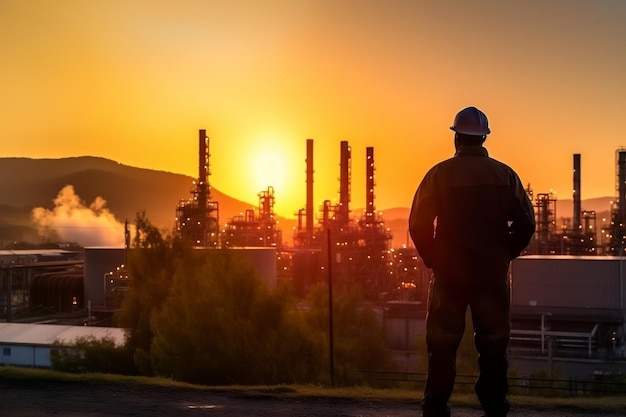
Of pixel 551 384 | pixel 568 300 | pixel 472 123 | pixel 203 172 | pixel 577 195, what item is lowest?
pixel 551 384

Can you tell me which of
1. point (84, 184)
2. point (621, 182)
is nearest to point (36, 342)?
point (621, 182)

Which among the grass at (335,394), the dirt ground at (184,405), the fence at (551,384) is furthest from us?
the fence at (551,384)

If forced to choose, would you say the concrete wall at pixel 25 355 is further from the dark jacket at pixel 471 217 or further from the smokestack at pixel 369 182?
the smokestack at pixel 369 182

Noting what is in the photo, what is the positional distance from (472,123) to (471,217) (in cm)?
67

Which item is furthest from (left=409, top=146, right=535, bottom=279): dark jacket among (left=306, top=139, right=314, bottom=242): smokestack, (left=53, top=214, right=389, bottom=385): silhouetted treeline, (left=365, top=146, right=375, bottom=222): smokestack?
(left=306, top=139, right=314, bottom=242): smokestack

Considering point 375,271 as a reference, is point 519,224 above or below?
above

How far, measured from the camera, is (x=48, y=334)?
1148 inches

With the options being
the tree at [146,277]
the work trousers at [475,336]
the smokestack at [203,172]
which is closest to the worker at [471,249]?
the work trousers at [475,336]

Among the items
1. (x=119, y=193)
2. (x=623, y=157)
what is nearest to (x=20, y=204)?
(x=119, y=193)

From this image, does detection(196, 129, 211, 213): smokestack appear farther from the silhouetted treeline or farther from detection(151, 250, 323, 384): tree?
detection(151, 250, 323, 384): tree

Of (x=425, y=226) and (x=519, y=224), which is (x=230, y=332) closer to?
(x=425, y=226)

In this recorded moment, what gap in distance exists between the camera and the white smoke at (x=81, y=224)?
82.4m

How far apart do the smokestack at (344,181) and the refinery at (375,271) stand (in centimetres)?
8

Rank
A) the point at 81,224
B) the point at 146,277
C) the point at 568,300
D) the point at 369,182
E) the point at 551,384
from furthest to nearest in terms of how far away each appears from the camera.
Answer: the point at 81,224, the point at 369,182, the point at 568,300, the point at 146,277, the point at 551,384
